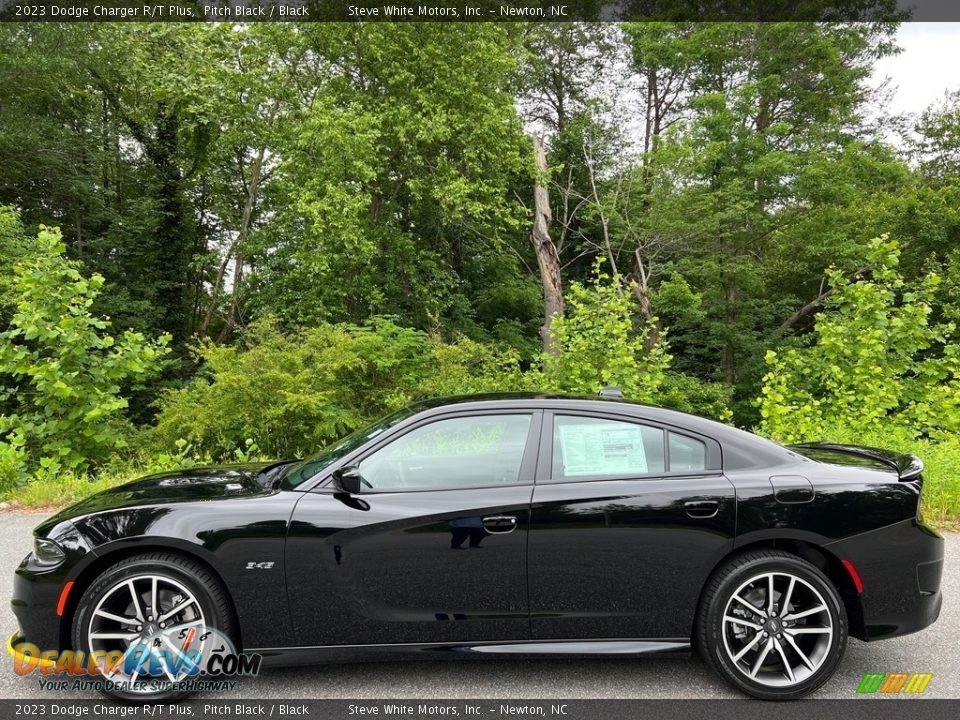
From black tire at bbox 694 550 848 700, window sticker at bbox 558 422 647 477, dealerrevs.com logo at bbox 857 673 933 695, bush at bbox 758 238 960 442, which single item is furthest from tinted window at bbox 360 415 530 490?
bush at bbox 758 238 960 442

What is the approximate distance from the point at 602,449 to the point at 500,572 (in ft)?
2.69

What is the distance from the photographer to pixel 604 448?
3287 mm

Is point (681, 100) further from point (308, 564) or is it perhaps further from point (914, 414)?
point (308, 564)

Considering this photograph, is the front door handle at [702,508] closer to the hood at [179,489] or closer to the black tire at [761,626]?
the black tire at [761,626]

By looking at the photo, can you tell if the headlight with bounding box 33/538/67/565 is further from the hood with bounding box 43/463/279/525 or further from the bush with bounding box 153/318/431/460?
the bush with bounding box 153/318/431/460

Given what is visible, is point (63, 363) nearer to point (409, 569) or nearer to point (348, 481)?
point (348, 481)

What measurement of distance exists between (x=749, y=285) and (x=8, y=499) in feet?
57.0

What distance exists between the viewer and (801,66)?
18.2 meters

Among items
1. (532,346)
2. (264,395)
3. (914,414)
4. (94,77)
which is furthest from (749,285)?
(94,77)

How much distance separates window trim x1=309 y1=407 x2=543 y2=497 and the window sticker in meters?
0.15

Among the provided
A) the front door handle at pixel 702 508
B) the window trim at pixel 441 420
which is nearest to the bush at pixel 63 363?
the window trim at pixel 441 420

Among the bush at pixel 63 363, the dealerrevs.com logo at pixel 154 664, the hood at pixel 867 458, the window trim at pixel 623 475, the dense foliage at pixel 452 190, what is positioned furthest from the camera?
the dense foliage at pixel 452 190

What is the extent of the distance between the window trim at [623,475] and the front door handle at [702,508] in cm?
15

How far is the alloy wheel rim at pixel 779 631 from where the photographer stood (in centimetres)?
305
